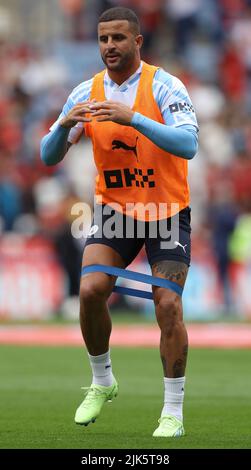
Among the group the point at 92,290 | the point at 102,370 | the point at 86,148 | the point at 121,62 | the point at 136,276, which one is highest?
the point at 86,148

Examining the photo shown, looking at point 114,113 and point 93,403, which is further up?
point 114,113

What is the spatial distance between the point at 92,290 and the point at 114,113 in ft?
3.97

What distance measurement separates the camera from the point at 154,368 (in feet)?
44.0

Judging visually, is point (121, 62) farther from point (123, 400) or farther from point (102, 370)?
point (123, 400)

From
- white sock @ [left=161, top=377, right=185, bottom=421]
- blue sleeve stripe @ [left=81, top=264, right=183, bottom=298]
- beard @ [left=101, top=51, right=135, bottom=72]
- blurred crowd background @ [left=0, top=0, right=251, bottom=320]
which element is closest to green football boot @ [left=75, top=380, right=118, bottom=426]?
white sock @ [left=161, top=377, right=185, bottom=421]

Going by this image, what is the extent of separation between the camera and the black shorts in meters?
8.62

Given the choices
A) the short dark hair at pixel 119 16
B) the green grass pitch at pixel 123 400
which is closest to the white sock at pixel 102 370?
the green grass pitch at pixel 123 400

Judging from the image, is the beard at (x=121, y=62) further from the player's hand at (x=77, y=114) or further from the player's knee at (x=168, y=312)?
the player's knee at (x=168, y=312)

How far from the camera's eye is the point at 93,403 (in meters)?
8.77

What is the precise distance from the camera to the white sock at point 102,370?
29.0 ft

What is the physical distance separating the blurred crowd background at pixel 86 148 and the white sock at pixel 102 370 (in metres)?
11.3

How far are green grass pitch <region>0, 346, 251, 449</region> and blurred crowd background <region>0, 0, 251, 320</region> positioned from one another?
512 centimetres

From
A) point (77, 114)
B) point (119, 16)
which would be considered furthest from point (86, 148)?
point (77, 114)
